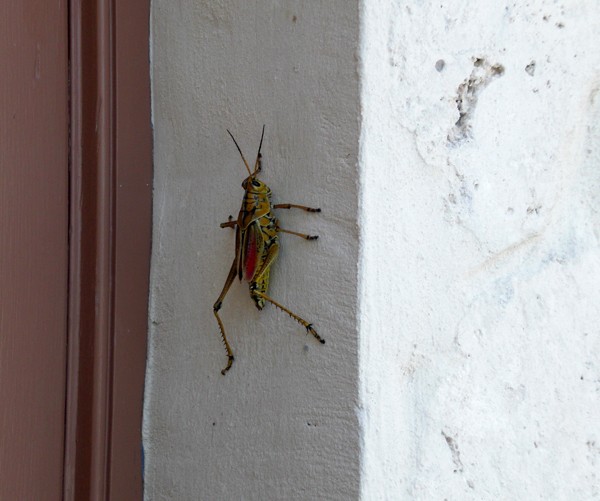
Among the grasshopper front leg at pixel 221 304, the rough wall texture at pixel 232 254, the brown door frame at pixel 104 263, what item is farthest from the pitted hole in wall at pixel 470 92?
the brown door frame at pixel 104 263

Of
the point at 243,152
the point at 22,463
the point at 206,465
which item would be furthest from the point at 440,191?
the point at 22,463

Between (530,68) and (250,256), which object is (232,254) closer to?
(250,256)

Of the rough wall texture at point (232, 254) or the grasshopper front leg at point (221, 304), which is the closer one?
the rough wall texture at point (232, 254)

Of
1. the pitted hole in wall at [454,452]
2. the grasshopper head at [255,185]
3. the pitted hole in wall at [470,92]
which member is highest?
the pitted hole in wall at [470,92]

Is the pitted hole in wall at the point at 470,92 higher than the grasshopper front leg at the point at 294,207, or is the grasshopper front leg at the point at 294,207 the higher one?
the pitted hole in wall at the point at 470,92

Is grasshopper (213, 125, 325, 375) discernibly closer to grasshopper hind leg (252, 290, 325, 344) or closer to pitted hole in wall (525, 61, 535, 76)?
grasshopper hind leg (252, 290, 325, 344)

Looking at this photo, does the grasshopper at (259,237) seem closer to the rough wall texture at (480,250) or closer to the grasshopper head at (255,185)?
the grasshopper head at (255,185)
